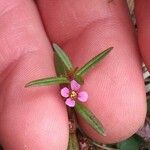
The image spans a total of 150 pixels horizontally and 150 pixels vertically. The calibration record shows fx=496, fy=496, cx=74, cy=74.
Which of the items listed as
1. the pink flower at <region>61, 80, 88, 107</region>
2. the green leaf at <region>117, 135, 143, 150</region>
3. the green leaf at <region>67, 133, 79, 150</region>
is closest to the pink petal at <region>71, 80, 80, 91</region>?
the pink flower at <region>61, 80, 88, 107</region>

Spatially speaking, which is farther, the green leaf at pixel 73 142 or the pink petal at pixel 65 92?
the green leaf at pixel 73 142

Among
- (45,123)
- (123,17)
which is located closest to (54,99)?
(45,123)

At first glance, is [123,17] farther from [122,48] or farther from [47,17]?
[47,17]

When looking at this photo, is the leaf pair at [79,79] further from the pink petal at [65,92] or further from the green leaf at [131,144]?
the green leaf at [131,144]

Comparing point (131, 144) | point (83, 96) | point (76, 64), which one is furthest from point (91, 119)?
point (131, 144)

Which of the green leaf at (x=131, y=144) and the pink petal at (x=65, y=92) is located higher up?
the pink petal at (x=65, y=92)

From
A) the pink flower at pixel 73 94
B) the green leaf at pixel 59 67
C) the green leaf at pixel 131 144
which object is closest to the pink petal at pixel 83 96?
the pink flower at pixel 73 94
